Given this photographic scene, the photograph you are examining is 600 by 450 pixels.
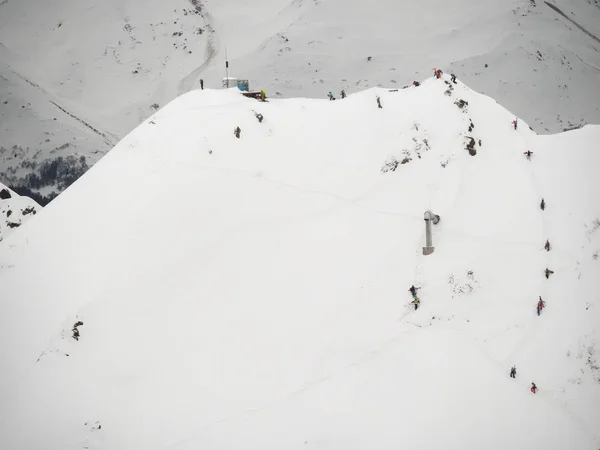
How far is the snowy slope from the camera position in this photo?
1856cm

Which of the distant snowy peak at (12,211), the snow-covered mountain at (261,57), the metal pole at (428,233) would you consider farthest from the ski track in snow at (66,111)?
the metal pole at (428,233)

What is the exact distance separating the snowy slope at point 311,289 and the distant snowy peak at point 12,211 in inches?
349

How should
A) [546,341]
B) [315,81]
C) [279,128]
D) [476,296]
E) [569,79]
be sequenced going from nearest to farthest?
1. [546,341]
2. [476,296]
3. [279,128]
4. [569,79]
5. [315,81]

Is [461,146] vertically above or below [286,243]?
above

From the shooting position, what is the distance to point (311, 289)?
76.2 ft

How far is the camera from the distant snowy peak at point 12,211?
107ft

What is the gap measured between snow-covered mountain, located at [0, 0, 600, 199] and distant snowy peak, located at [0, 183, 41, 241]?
14.9 m

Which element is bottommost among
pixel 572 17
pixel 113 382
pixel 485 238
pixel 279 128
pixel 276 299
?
pixel 113 382

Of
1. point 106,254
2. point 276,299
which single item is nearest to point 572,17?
point 276,299

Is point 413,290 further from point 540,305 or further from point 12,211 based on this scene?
point 12,211

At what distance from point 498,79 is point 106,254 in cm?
3538

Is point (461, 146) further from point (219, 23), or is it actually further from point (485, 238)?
point (219, 23)

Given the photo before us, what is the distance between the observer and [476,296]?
71.4ft

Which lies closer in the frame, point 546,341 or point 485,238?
point 546,341
